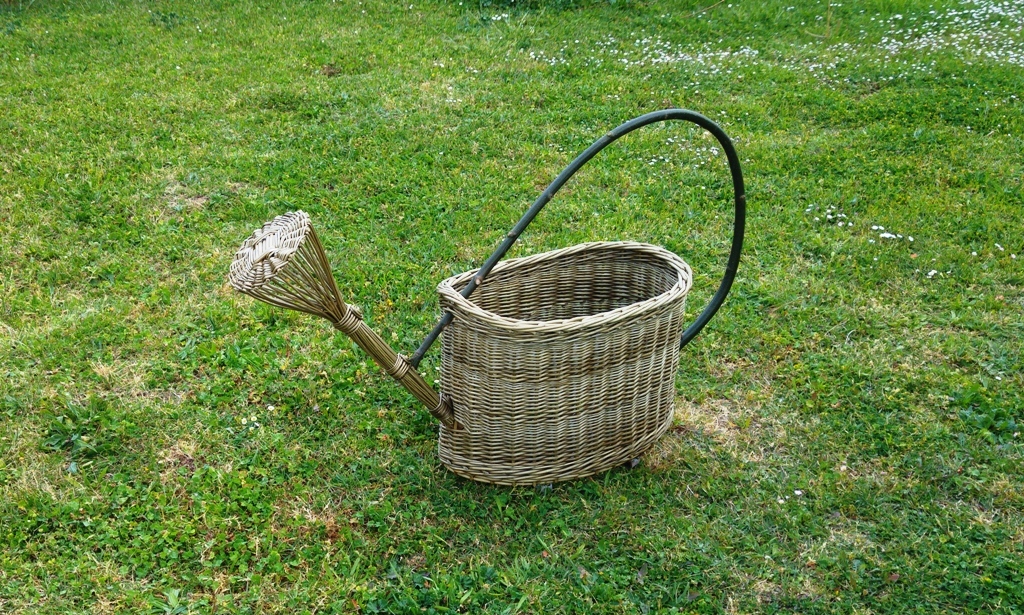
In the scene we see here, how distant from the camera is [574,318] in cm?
262

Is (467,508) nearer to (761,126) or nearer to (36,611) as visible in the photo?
(36,611)

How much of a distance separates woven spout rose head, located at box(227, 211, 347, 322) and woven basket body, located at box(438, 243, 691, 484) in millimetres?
425

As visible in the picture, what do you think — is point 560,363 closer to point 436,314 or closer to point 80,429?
point 436,314

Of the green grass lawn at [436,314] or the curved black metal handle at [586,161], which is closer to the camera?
the curved black metal handle at [586,161]

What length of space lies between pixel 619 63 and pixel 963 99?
262 centimetres

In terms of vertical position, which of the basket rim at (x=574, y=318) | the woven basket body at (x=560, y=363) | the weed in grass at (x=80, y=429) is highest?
the basket rim at (x=574, y=318)

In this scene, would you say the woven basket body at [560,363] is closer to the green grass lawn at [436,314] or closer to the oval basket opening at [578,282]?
the oval basket opening at [578,282]

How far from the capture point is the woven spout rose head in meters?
2.18

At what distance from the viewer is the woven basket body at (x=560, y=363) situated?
8.38ft

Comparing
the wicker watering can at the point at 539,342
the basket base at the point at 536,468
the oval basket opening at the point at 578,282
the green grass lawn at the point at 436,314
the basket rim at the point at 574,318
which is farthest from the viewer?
the oval basket opening at the point at 578,282

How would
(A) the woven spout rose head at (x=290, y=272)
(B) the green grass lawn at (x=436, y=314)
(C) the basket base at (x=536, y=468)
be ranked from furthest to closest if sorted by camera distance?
1. (C) the basket base at (x=536, y=468)
2. (B) the green grass lawn at (x=436, y=314)
3. (A) the woven spout rose head at (x=290, y=272)

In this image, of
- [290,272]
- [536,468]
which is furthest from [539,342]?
[290,272]

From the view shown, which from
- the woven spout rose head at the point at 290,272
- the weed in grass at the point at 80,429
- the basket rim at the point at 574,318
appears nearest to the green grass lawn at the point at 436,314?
the weed in grass at the point at 80,429

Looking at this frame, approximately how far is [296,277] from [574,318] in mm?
895
